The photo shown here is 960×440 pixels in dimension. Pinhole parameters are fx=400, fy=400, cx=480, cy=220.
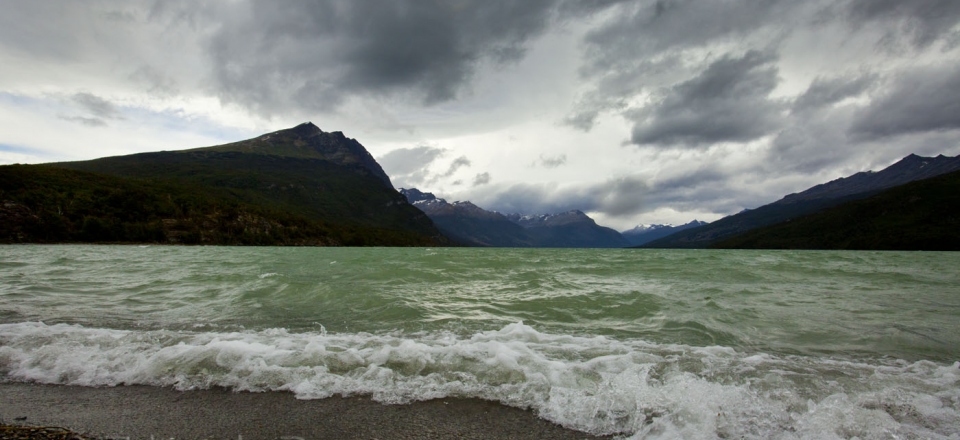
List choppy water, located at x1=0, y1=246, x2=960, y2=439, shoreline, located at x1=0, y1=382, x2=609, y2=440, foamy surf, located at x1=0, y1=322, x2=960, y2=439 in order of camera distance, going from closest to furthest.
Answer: shoreline, located at x1=0, y1=382, x2=609, y2=440 < foamy surf, located at x1=0, y1=322, x2=960, y2=439 < choppy water, located at x1=0, y1=246, x2=960, y2=439

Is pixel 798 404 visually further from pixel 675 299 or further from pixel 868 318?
pixel 675 299

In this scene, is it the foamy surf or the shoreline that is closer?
the shoreline

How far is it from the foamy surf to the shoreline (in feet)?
1.00

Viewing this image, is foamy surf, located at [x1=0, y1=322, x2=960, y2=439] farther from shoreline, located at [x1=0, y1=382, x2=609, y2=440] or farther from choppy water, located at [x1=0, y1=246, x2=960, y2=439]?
shoreline, located at [x1=0, y1=382, x2=609, y2=440]

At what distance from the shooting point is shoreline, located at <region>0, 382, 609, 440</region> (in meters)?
5.04

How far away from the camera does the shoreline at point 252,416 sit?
5.04m

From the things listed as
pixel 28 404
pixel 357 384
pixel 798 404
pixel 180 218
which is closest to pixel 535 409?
pixel 357 384

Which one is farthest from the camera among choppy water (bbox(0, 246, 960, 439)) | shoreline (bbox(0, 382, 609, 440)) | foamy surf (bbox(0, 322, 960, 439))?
choppy water (bbox(0, 246, 960, 439))

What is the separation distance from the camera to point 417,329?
10742 mm

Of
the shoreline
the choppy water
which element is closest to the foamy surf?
the choppy water

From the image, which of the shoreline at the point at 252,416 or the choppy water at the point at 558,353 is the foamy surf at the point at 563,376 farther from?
the shoreline at the point at 252,416

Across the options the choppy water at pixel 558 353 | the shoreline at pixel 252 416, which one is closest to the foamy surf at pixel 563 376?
the choppy water at pixel 558 353

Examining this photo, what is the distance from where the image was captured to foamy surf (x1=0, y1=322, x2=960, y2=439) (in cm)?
536

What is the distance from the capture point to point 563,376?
6.96 m
